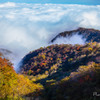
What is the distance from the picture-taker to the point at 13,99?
10.2m

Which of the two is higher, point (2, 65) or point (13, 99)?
point (2, 65)

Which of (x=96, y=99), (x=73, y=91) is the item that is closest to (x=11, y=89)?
→ (x=73, y=91)

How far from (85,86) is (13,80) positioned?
779 cm

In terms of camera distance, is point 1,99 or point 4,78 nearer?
point 1,99

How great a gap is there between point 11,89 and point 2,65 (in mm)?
3493

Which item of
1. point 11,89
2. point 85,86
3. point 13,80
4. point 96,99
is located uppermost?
point 13,80

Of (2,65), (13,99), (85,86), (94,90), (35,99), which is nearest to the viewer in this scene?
(94,90)

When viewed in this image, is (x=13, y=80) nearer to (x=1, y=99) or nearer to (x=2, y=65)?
(x=2, y=65)

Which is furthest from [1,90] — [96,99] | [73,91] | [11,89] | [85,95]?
[96,99]

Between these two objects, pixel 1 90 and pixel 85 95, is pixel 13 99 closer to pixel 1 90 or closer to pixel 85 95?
pixel 1 90

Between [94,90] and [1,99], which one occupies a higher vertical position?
[1,99]

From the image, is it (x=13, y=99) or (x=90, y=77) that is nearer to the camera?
(x=13, y=99)

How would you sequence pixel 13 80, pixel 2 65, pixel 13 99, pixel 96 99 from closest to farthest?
pixel 96 99
pixel 13 99
pixel 13 80
pixel 2 65

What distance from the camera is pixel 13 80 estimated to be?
13.8 metres
